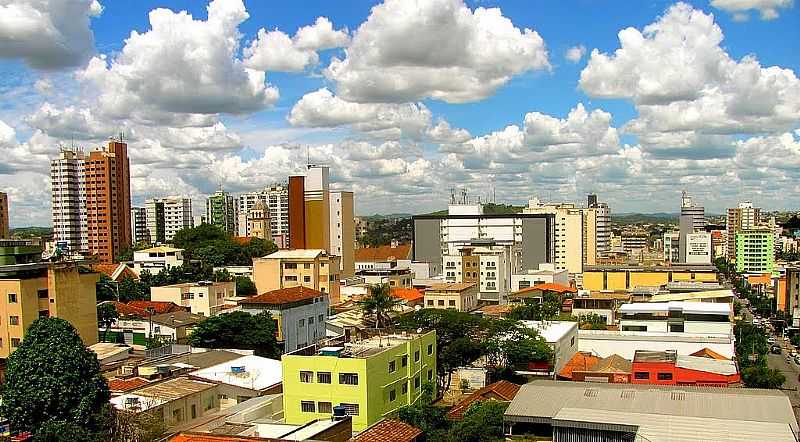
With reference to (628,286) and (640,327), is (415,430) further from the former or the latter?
(628,286)

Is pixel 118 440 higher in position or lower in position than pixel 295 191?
lower

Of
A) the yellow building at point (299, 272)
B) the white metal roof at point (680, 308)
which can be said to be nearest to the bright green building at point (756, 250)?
the white metal roof at point (680, 308)

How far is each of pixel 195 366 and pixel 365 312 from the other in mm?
14718

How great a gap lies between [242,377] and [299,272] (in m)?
23.3

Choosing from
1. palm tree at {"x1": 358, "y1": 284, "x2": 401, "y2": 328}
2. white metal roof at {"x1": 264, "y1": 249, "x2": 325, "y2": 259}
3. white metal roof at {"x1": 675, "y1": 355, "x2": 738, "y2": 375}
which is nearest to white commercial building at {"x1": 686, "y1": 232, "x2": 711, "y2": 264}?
white metal roof at {"x1": 264, "y1": 249, "x2": 325, "y2": 259}

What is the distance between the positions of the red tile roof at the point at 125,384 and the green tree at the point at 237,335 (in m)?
8.93

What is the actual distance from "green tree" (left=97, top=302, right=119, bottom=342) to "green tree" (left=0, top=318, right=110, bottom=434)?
17285 mm

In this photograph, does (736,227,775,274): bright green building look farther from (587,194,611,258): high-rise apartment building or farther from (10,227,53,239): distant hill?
(10,227,53,239): distant hill

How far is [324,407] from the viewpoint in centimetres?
2091

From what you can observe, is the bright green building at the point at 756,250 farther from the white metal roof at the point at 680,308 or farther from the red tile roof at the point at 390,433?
the red tile roof at the point at 390,433

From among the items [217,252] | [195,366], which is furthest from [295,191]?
[195,366]

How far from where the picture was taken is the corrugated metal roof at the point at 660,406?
1681cm

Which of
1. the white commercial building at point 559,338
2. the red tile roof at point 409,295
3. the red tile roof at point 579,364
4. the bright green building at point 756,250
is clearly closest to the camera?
the red tile roof at point 579,364

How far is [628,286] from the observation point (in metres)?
64.2
